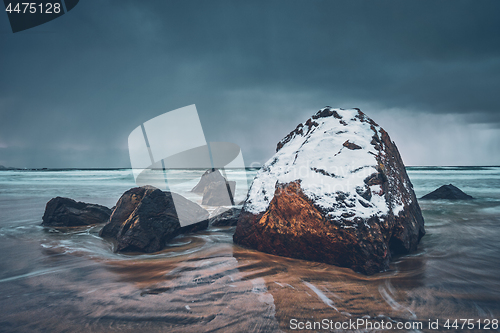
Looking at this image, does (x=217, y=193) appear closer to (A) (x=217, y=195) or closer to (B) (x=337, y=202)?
(A) (x=217, y=195)

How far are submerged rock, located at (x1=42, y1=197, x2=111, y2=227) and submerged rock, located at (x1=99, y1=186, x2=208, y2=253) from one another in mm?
1050

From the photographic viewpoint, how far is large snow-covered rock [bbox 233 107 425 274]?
96.4 inches

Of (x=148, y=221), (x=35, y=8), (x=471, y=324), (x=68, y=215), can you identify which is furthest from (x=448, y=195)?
(x=35, y=8)

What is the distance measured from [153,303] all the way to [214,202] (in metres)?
5.57

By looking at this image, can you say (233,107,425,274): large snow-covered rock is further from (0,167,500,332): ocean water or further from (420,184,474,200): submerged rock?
(420,184,474,200): submerged rock

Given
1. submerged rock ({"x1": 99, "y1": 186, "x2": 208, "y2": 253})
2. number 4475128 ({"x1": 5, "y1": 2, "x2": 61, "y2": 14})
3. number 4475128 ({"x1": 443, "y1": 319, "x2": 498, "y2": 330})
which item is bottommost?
number 4475128 ({"x1": 443, "y1": 319, "x2": 498, "y2": 330})

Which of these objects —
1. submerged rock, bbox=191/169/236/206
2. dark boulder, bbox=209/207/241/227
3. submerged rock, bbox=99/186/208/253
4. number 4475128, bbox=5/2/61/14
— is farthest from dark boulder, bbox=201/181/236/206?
number 4475128, bbox=5/2/61/14

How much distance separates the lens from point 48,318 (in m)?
1.71

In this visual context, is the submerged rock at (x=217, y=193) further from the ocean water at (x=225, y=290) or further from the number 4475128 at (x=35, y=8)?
the number 4475128 at (x=35, y=8)

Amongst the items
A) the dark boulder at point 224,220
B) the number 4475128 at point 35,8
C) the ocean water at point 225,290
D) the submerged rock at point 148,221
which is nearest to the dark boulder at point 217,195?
the dark boulder at point 224,220

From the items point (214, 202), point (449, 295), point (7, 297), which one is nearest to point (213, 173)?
point (214, 202)

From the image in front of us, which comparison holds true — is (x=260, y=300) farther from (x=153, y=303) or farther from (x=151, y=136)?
(x=151, y=136)

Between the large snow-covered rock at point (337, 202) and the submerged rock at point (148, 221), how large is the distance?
41.4 inches

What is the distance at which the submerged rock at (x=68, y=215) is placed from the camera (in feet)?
14.6
